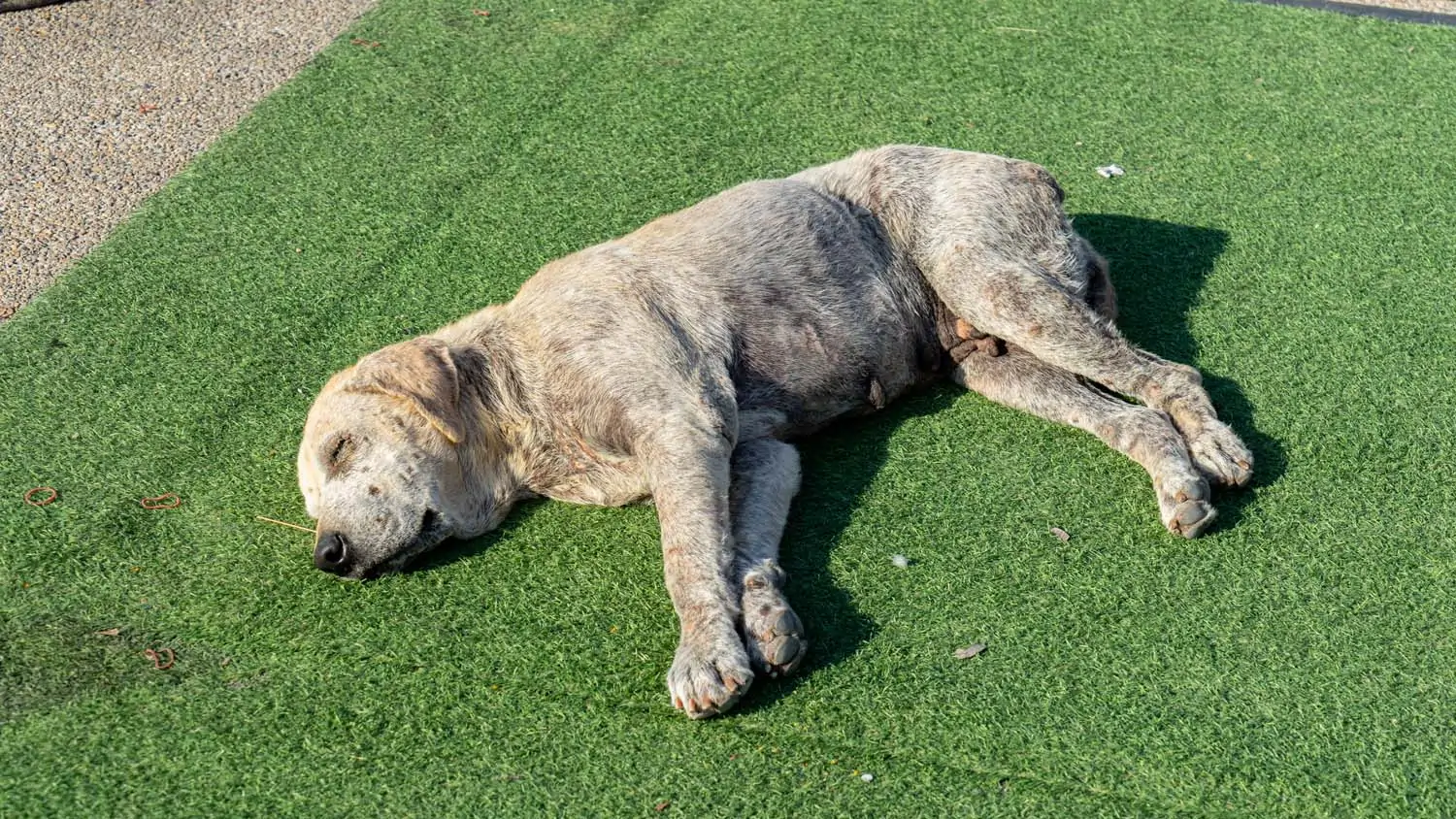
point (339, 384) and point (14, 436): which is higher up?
point (339, 384)

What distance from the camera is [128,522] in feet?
17.3

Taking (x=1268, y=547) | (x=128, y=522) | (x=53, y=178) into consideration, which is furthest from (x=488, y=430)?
(x=53, y=178)

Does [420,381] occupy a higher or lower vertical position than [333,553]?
higher

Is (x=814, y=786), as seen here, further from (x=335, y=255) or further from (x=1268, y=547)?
(x=335, y=255)

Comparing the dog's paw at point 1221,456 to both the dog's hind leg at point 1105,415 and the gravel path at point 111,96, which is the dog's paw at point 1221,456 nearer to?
the dog's hind leg at point 1105,415

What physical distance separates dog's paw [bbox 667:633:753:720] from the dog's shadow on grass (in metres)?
0.11

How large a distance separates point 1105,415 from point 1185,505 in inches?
24.9

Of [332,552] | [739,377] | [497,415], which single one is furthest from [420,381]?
[739,377]

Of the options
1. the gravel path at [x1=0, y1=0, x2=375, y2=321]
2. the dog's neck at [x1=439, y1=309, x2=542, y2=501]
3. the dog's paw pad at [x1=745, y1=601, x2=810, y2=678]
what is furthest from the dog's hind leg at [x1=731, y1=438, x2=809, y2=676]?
the gravel path at [x1=0, y1=0, x2=375, y2=321]

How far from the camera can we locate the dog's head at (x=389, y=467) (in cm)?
490

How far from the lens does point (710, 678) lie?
170 inches

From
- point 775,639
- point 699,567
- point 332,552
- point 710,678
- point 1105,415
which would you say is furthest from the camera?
point 1105,415

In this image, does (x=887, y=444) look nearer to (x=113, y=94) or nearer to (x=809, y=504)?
(x=809, y=504)

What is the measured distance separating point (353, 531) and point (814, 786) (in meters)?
1.79
